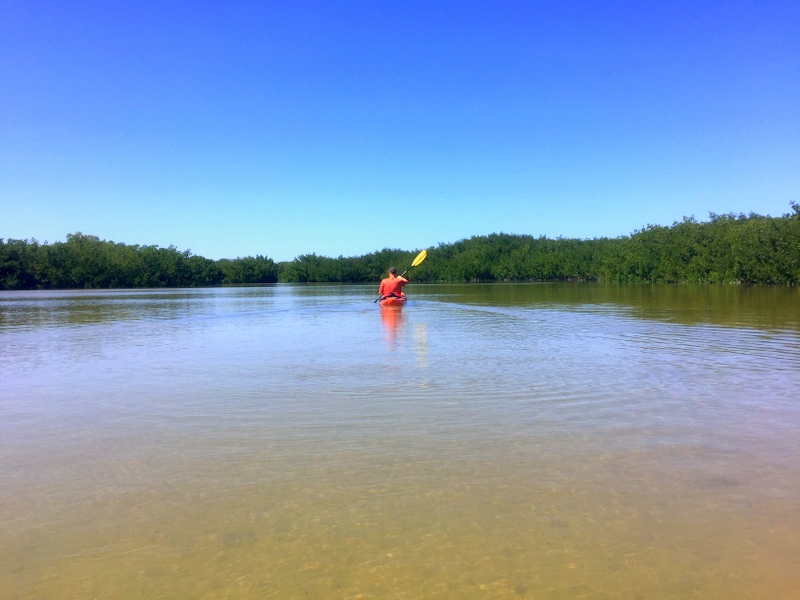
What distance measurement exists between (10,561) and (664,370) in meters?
7.93

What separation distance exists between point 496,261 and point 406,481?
122m

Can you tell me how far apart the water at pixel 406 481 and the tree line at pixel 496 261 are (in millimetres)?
46895

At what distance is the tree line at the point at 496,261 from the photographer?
5391 centimetres

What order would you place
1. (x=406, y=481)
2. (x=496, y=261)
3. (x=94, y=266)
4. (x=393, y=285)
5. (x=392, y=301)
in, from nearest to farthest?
(x=406, y=481) → (x=392, y=301) → (x=393, y=285) → (x=94, y=266) → (x=496, y=261)

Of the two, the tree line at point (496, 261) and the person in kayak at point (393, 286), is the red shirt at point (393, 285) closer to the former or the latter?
the person in kayak at point (393, 286)

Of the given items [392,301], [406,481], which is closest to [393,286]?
[392,301]

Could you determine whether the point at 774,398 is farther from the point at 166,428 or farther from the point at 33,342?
the point at 33,342

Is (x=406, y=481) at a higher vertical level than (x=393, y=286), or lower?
lower

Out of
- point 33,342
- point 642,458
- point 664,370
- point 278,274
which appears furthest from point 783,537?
point 278,274

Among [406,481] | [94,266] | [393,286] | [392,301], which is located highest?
[94,266]

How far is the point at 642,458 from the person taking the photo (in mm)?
4605

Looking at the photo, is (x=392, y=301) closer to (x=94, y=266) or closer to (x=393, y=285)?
(x=393, y=285)

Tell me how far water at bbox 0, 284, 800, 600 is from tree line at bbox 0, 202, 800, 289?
1846 inches

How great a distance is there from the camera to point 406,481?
418cm
